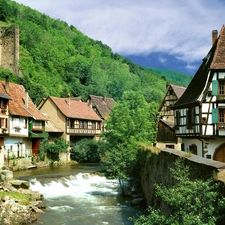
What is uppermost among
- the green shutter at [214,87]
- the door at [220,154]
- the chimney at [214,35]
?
the chimney at [214,35]

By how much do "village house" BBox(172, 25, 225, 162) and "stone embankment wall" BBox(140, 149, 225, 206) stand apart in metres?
4.75

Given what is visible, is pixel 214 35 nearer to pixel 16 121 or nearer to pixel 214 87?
pixel 214 87

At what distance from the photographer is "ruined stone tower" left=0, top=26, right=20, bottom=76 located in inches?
3012

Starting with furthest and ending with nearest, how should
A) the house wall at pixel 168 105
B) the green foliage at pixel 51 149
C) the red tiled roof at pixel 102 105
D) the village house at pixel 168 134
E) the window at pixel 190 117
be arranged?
1. the red tiled roof at pixel 102 105
2. the house wall at pixel 168 105
3. the green foliage at pixel 51 149
4. the village house at pixel 168 134
5. the window at pixel 190 117

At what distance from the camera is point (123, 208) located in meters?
23.0

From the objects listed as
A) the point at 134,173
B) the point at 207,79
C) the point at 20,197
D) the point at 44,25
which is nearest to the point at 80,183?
the point at 134,173

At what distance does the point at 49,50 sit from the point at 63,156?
189 ft

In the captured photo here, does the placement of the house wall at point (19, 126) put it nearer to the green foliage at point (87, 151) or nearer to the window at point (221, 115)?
the green foliage at point (87, 151)

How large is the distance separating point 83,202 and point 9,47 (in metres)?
59.0

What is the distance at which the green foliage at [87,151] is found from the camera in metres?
47.4

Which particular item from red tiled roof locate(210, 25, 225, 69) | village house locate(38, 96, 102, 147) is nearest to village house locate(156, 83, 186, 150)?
village house locate(38, 96, 102, 147)

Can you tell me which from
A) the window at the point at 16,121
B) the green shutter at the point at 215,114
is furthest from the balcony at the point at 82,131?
the green shutter at the point at 215,114

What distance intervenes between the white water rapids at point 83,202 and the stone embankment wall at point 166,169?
1.80 meters

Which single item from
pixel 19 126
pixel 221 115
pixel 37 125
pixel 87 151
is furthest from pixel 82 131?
pixel 221 115
